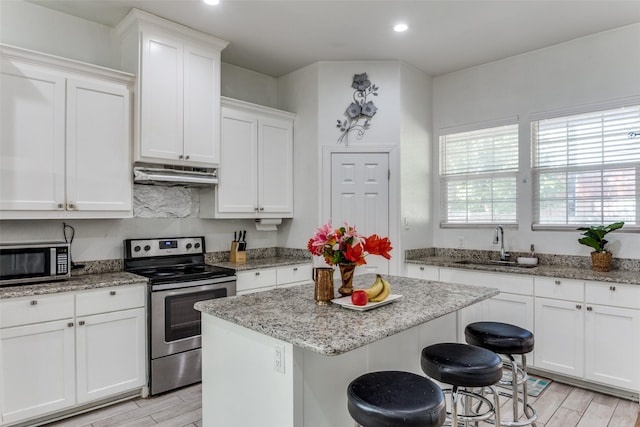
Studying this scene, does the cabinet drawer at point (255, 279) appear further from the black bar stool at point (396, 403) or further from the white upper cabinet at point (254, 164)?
the black bar stool at point (396, 403)

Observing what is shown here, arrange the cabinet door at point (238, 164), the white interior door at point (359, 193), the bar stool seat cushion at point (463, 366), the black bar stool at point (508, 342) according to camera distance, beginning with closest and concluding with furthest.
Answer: the bar stool seat cushion at point (463, 366), the black bar stool at point (508, 342), the cabinet door at point (238, 164), the white interior door at point (359, 193)

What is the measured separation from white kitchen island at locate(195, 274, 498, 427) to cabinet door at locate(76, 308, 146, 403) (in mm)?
1095

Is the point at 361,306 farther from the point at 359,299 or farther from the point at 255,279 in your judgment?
the point at 255,279

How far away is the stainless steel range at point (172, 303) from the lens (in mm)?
2863

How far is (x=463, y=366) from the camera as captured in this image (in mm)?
1692

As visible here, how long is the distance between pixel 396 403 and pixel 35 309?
231 centimetres

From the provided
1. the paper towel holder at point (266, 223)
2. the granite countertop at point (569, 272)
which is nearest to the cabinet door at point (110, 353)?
the paper towel holder at point (266, 223)

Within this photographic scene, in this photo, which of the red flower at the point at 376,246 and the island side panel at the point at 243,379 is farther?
the red flower at the point at 376,246

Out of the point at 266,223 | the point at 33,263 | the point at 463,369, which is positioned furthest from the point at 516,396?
the point at 33,263

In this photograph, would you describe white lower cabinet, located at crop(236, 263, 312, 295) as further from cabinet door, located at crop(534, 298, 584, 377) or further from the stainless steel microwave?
cabinet door, located at crop(534, 298, 584, 377)

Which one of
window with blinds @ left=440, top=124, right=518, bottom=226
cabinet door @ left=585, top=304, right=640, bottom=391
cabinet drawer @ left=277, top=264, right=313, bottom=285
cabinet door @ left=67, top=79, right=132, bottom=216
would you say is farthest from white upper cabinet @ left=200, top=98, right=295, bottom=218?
cabinet door @ left=585, top=304, right=640, bottom=391

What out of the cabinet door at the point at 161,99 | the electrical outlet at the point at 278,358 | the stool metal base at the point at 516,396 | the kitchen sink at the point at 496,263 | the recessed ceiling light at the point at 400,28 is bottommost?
the stool metal base at the point at 516,396

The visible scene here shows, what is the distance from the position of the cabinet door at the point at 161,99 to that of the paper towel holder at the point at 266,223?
3.90 ft

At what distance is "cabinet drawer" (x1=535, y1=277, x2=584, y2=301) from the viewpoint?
9.75 ft
